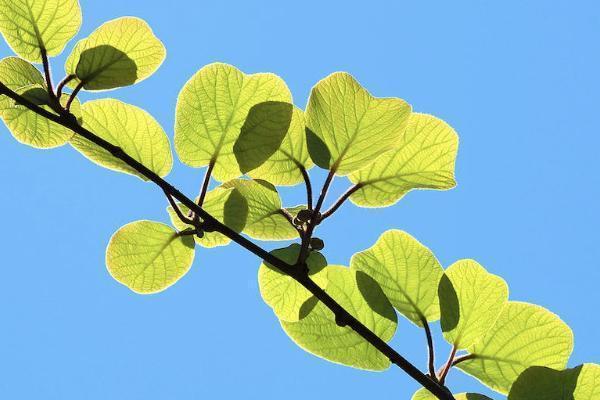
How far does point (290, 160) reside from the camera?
2.26 ft

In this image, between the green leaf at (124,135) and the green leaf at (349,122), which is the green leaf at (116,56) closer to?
the green leaf at (124,135)

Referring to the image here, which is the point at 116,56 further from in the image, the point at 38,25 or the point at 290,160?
the point at 290,160

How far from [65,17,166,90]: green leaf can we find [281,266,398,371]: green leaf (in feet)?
0.86

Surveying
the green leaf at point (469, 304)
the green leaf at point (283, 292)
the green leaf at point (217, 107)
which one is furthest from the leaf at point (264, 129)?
the green leaf at point (469, 304)

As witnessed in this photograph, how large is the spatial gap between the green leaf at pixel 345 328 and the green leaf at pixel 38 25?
328mm

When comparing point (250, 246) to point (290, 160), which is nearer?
point (250, 246)

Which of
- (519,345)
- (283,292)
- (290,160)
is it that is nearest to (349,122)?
(290,160)

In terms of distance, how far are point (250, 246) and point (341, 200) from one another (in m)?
0.13


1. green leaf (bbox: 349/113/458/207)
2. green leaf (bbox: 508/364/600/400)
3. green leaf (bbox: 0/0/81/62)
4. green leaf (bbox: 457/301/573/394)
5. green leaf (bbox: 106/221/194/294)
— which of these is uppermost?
green leaf (bbox: 0/0/81/62)

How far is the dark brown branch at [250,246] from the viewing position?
0.56 metres

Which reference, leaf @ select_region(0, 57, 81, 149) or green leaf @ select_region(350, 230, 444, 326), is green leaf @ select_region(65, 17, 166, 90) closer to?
leaf @ select_region(0, 57, 81, 149)

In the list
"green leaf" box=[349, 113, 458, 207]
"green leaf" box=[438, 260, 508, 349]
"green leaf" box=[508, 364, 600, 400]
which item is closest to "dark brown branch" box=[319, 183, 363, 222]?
"green leaf" box=[349, 113, 458, 207]

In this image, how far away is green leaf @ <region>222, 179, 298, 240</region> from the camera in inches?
26.4

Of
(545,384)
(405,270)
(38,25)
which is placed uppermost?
(38,25)
